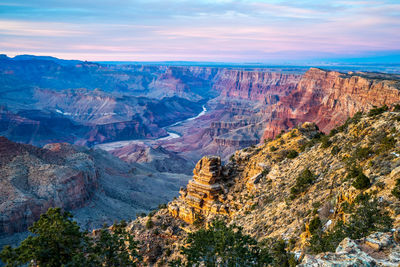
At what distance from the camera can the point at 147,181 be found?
9519 centimetres

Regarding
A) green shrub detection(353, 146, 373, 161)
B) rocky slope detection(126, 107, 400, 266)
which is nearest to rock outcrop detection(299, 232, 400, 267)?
rocky slope detection(126, 107, 400, 266)

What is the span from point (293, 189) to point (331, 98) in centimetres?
11144

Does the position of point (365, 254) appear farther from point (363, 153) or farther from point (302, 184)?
point (302, 184)

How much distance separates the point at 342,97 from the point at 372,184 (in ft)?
354

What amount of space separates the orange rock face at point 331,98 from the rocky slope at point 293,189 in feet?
211

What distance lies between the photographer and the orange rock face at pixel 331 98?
3639 inches

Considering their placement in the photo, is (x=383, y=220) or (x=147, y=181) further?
(x=147, y=181)

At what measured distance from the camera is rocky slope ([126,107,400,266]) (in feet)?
60.2

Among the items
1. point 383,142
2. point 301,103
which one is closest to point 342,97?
point 301,103

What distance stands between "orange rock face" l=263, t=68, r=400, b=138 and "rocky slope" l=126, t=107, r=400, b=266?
6431 cm

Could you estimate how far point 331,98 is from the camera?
410 feet

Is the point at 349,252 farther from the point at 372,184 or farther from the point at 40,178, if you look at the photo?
the point at 40,178

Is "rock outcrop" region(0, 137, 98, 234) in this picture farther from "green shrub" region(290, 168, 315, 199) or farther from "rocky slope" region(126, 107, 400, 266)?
"green shrub" region(290, 168, 315, 199)

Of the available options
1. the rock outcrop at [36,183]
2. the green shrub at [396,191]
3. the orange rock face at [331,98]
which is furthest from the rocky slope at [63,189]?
the orange rock face at [331,98]
